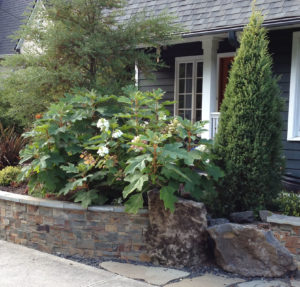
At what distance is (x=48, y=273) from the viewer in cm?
388

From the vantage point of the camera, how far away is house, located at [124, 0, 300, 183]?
7227 millimetres

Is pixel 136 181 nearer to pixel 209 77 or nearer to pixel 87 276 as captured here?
pixel 87 276

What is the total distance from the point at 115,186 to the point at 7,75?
3222 mm

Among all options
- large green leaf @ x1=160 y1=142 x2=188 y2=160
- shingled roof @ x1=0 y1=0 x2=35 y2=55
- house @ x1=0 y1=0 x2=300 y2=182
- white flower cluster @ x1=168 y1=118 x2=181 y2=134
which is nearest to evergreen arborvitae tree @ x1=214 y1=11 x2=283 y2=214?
white flower cluster @ x1=168 y1=118 x2=181 y2=134

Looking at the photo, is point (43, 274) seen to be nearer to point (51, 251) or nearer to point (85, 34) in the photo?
point (51, 251)

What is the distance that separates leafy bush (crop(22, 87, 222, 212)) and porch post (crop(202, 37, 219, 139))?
388cm

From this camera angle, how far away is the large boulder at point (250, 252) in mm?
3799

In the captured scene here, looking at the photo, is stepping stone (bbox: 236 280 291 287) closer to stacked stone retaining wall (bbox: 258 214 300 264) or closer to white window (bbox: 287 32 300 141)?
stacked stone retaining wall (bbox: 258 214 300 264)

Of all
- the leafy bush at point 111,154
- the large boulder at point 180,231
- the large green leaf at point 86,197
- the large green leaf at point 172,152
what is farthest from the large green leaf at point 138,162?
the large green leaf at point 86,197

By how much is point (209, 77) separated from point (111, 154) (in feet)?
15.4

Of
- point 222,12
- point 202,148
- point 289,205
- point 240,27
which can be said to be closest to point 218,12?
point 222,12

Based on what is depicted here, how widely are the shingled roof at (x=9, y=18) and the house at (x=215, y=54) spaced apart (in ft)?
39.3

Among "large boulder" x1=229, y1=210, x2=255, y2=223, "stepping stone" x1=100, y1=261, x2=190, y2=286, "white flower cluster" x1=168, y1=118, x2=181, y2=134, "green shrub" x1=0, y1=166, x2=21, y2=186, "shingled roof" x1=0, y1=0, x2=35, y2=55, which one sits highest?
"shingled roof" x1=0, y1=0, x2=35, y2=55

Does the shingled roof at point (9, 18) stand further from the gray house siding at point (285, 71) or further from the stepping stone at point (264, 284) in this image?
the stepping stone at point (264, 284)
